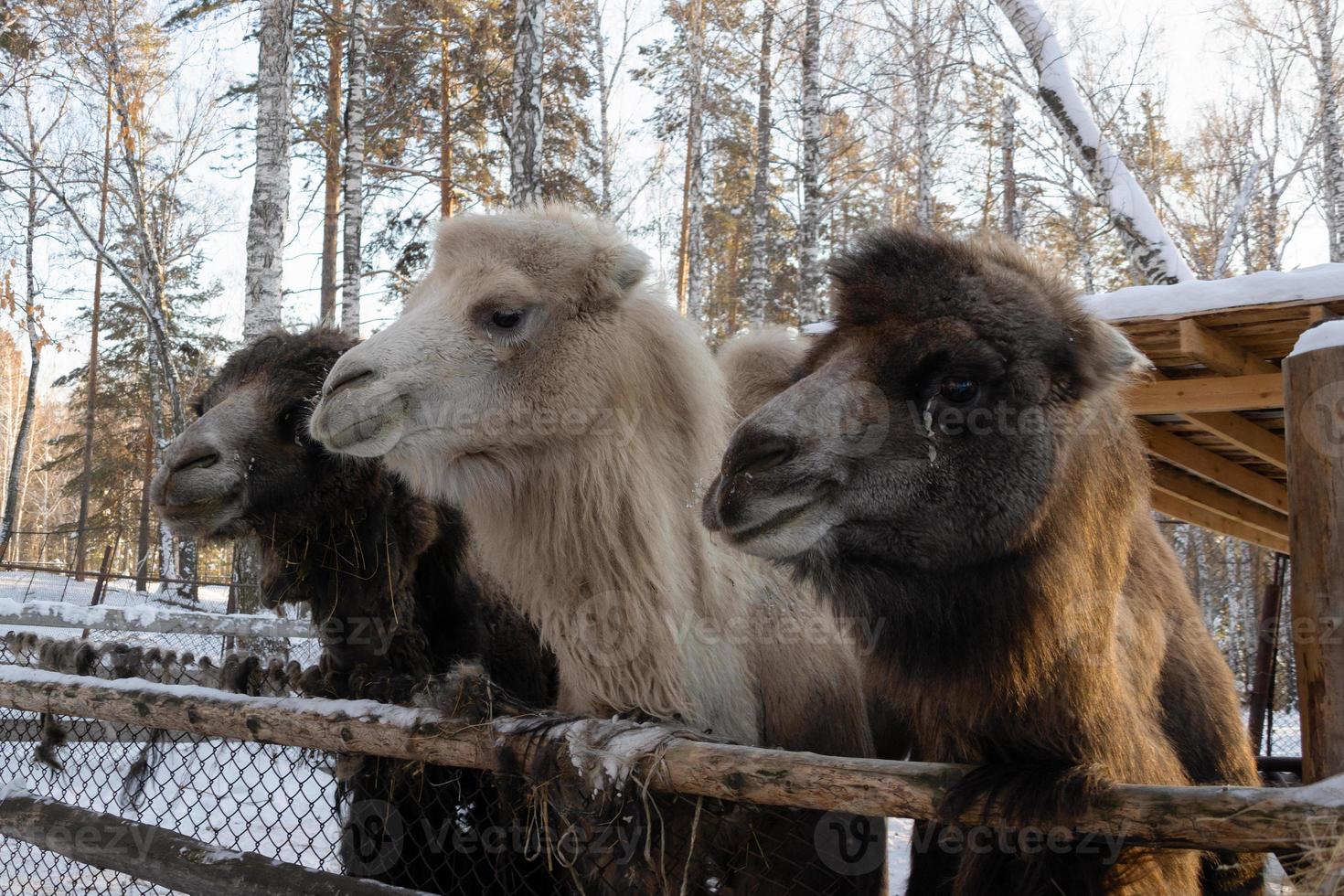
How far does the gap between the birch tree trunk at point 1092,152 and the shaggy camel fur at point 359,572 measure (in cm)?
712

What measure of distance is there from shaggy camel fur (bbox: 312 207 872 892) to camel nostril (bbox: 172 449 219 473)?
84 cm

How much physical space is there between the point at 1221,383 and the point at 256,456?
4613mm

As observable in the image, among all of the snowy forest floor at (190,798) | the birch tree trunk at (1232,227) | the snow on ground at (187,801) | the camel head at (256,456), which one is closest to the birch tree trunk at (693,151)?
the birch tree trunk at (1232,227)

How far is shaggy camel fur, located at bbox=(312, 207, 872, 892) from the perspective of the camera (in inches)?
129

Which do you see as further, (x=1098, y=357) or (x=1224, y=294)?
(x=1224, y=294)

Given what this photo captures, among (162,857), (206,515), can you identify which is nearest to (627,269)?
(206,515)

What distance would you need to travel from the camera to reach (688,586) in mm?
3461

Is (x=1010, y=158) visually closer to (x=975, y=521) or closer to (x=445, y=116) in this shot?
(x=445, y=116)

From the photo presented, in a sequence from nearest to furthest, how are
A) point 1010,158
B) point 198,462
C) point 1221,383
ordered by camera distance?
1. point 198,462
2. point 1221,383
3. point 1010,158

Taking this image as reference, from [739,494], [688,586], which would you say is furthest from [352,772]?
[739,494]

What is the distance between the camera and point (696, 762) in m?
2.47

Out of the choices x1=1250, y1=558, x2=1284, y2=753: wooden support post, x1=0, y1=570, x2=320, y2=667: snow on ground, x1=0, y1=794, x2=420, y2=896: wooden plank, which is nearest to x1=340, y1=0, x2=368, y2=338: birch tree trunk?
x1=0, y1=570, x2=320, y2=667: snow on ground

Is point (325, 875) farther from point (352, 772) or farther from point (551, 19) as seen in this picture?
point (551, 19)

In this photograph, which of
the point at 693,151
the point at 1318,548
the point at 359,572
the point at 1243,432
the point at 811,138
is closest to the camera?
the point at 1318,548
